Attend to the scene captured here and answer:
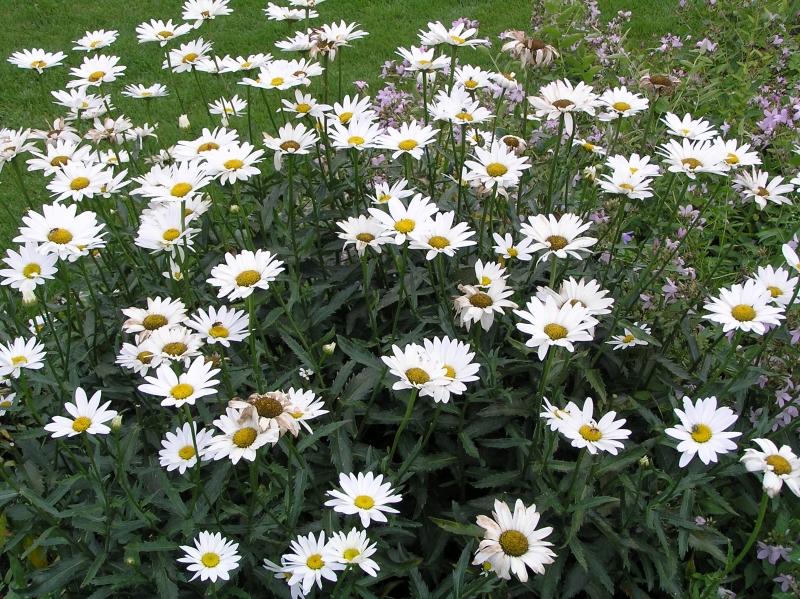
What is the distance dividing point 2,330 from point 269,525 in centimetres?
145

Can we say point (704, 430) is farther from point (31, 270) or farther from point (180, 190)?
point (31, 270)

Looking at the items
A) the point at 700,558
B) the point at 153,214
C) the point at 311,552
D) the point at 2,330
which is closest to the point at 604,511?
the point at 700,558

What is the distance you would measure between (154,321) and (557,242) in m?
1.12

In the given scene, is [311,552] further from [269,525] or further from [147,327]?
[147,327]

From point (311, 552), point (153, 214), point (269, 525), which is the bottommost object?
point (311, 552)

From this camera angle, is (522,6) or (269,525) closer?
(269,525)

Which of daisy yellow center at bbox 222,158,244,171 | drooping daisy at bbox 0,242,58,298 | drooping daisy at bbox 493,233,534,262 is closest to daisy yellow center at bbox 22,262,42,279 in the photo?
drooping daisy at bbox 0,242,58,298

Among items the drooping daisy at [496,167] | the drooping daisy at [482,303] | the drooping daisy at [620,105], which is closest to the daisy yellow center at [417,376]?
the drooping daisy at [482,303]

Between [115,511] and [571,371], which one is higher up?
[571,371]

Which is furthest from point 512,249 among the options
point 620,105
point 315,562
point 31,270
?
point 31,270

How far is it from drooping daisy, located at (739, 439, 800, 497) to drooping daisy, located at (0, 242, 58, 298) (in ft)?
6.31

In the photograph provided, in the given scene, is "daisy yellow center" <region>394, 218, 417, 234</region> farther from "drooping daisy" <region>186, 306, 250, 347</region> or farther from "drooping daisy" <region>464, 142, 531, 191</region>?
"drooping daisy" <region>186, 306, 250, 347</region>

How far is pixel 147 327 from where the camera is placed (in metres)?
2.17

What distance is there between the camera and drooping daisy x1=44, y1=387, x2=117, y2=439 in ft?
6.57
